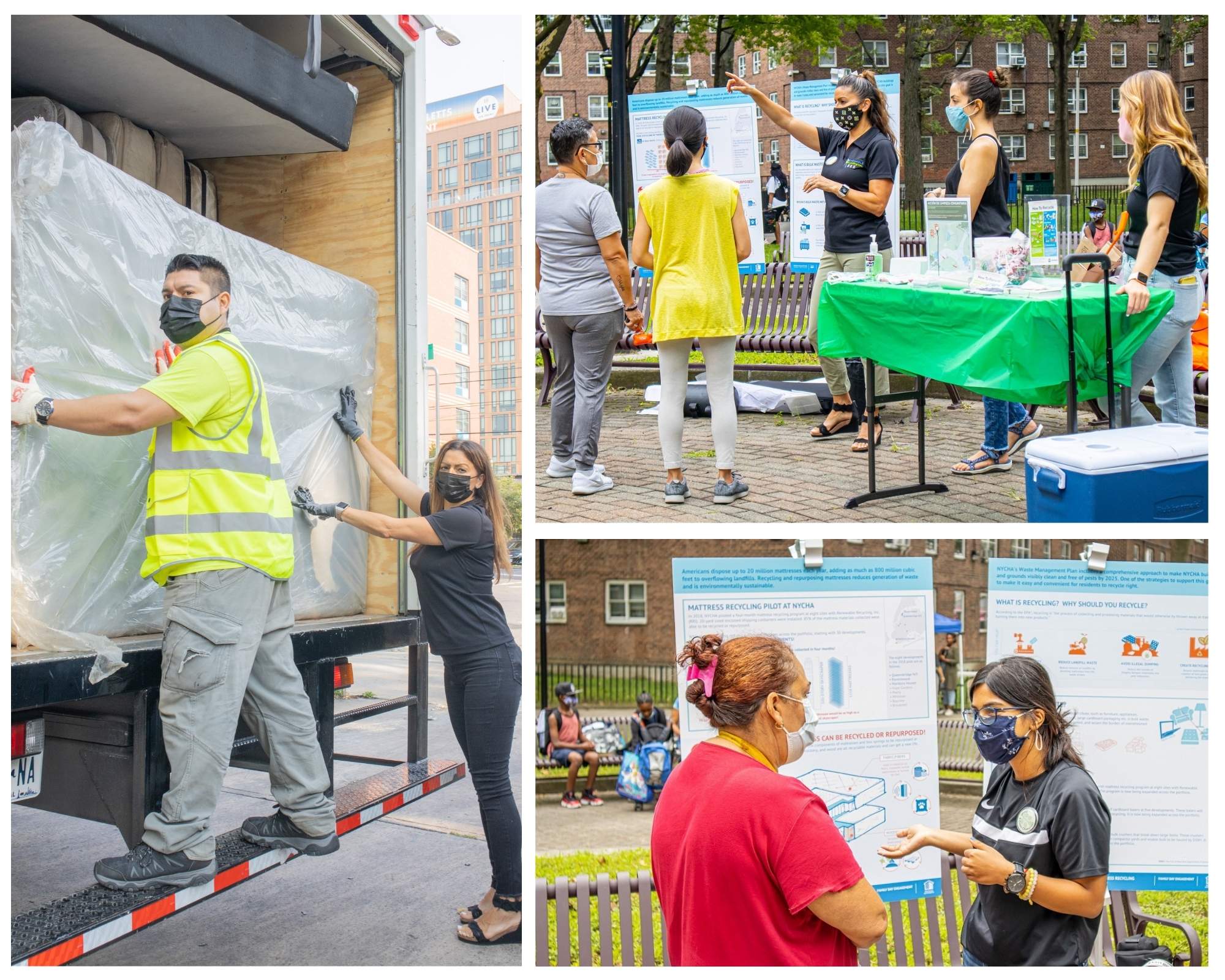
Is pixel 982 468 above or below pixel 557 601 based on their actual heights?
above

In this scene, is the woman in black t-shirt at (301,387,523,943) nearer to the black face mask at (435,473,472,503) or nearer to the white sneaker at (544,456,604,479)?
the black face mask at (435,473,472,503)

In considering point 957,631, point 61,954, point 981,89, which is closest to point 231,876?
point 61,954

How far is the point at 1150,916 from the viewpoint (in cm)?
354

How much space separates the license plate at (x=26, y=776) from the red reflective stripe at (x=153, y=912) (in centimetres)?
45

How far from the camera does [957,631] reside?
13.9 metres

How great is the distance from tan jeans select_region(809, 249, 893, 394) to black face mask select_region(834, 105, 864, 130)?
643 millimetres

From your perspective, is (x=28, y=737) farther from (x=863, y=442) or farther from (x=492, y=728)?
(x=863, y=442)

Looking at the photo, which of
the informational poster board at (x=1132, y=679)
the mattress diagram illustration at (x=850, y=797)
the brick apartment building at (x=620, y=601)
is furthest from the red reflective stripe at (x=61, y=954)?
the brick apartment building at (x=620, y=601)

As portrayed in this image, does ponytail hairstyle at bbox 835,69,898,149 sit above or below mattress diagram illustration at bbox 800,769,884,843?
above

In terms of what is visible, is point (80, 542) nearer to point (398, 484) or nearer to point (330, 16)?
point (398, 484)

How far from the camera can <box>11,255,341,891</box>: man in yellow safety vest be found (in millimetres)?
2941

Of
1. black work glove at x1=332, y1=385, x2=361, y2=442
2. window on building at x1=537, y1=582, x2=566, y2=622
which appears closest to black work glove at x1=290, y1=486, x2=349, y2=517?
black work glove at x1=332, y1=385, x2=361, y2=442

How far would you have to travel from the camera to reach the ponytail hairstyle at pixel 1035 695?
2924mm

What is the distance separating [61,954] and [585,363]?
313cm
